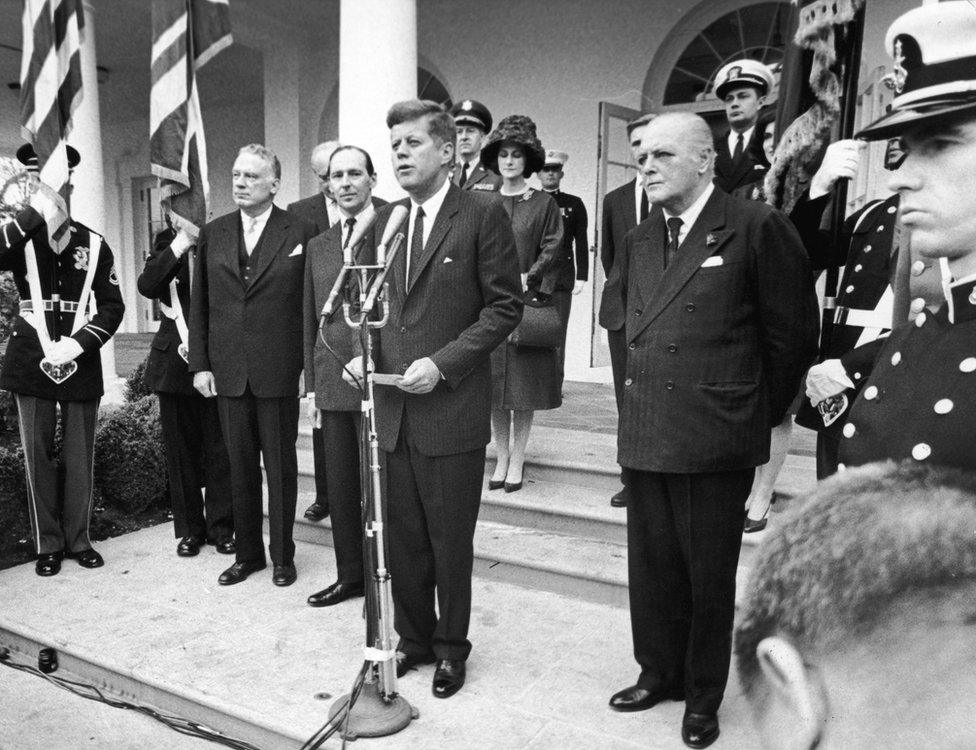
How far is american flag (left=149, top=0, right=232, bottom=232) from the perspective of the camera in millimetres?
4500

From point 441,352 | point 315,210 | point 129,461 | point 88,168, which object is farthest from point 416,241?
point 88,168

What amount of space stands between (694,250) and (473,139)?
2672 millimetres

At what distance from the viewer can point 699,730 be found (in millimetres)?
2502

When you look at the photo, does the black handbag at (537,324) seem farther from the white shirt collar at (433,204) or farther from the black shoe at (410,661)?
the black shoe at (410,661)

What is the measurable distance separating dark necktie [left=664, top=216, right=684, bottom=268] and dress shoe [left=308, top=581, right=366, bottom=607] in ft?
6.79

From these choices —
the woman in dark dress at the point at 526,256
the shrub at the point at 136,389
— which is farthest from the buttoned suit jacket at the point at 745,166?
the shrub at the point at 136,389

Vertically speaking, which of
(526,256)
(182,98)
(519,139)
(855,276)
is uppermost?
(182,98)

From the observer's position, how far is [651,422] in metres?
2.46

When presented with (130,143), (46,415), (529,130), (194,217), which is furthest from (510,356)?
(130,143)

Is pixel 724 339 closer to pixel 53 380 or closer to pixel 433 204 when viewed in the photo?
pixel 433 204

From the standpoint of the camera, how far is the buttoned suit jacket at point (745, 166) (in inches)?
148

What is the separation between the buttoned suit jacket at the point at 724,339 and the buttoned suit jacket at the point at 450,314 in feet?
1.88

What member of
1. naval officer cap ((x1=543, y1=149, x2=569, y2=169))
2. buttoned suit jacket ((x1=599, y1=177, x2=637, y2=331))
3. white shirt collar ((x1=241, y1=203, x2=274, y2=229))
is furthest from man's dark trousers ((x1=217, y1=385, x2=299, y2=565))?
naval officer cap ((x1=543, y1=149, x2=569, y2=169))

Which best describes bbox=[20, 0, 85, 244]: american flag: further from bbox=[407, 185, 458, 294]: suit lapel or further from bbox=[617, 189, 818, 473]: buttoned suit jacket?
bbox=[617, 189, 818, 473]: buttoned suit jacket
